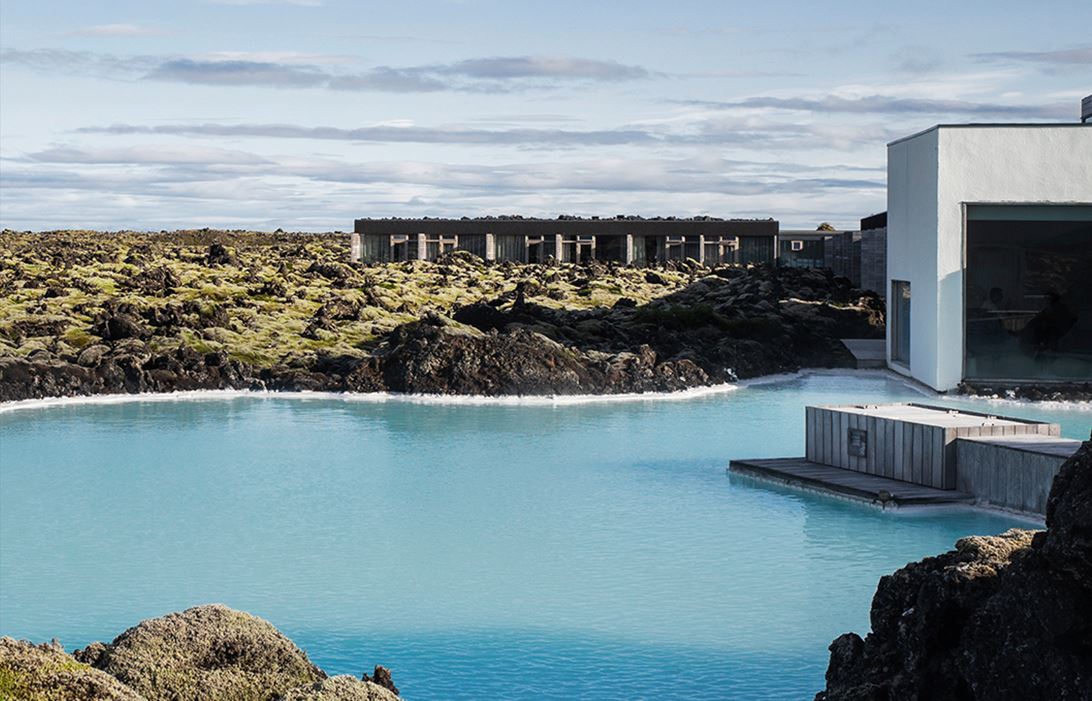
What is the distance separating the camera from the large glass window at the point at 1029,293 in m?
27.3

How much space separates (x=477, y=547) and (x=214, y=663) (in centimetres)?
773

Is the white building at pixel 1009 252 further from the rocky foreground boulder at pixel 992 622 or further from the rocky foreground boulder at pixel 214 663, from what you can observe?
the rocky foreground boulder at pixel 214 663

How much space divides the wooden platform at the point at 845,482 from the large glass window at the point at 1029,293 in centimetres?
1004

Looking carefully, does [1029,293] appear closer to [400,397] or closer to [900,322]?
[900,322]

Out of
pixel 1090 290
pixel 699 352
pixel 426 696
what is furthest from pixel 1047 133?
pixel 426 696

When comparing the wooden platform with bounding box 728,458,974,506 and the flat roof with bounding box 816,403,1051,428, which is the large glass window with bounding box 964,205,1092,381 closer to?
the flat roof with bounding box 816,403,1051,428

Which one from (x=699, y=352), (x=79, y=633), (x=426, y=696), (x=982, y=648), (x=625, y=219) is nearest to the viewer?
(x=982, y=648)

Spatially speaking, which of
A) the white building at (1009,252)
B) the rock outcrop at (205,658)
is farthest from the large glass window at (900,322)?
the rock outcrop at (205,658)

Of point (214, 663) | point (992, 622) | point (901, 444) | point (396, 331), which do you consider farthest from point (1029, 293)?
point (214, 663)

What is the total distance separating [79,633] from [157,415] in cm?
1655

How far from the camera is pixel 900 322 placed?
32.9 meters

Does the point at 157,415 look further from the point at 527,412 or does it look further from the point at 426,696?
the point at 426,696

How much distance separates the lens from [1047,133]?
27.3 metres

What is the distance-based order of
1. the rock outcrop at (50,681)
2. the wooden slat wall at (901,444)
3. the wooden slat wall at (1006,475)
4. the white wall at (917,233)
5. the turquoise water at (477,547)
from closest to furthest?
the rock outcrop at (50,681)
the turquoise water at (477,547)
the wooden slat wall at (1006,475)
the wooden slat wall at (901,444)
the white wall at (917,233)
